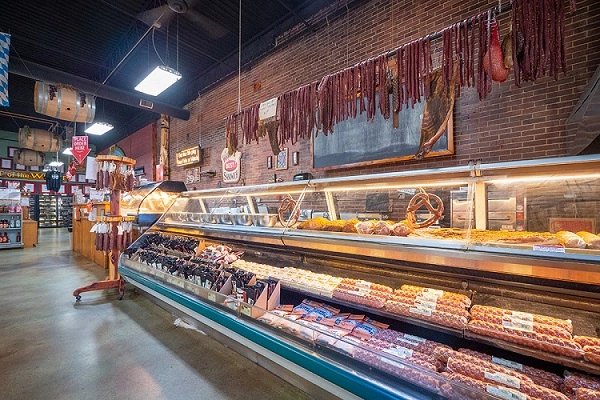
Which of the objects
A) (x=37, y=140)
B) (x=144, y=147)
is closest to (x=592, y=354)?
(x=144, y=147)

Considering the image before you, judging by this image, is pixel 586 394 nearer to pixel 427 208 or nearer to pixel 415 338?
pixel 415 338

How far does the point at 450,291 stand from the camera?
77.4 inches

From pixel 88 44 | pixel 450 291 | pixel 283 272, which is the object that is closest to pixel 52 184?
pixel 88 44

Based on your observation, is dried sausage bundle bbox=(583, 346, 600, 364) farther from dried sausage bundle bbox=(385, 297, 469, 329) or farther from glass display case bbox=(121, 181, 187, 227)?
glass display case bbox=(121, 181, 187, 227)

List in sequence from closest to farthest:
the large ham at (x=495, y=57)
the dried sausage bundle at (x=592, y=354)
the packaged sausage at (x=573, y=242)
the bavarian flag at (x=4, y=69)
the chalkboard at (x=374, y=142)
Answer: the dried sausage bundle at (x=592, y=354) < the packaged sausage at (x=573, y=242) < the large ham at (x=495, y=57) < the chalkboard at (x=374, y=142) < the bavarian flag at (x=4, y=69)

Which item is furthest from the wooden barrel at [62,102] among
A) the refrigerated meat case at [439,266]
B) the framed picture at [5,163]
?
the framed picture at [5,163]

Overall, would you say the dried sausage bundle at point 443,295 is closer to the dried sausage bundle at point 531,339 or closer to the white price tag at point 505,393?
the dried sausage bundle at point 531,339

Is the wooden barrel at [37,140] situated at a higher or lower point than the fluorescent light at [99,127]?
lower

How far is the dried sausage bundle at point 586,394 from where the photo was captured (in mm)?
1180

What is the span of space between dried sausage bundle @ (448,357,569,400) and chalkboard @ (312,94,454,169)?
9.59ft

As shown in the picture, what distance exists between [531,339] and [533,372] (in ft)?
0.57

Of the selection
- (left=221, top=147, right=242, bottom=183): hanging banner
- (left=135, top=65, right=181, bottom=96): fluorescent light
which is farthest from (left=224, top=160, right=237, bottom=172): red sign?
(left=135, top=65, right=181, bottom=96): fluorescent light

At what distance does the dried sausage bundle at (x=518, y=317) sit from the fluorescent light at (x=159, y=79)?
6.24m

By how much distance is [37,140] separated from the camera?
33.3ft
